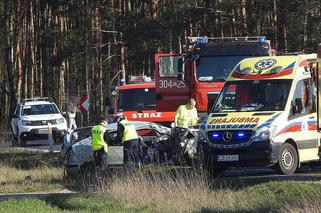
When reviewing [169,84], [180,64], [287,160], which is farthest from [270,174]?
[169,84]

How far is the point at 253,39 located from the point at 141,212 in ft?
33.2

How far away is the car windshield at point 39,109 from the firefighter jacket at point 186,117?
586 inches

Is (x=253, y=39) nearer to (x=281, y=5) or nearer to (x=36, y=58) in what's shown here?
(x=281, y=5)

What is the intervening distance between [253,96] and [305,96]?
1.16 metres

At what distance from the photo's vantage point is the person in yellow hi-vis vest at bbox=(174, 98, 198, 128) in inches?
771

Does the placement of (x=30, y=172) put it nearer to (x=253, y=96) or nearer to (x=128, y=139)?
(x=128, y=139)

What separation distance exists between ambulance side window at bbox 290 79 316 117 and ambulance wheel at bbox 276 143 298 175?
767 millimetres

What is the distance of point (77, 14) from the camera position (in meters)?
49.9

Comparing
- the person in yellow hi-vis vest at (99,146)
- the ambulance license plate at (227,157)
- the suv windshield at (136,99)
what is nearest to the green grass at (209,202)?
the ambulance license plate at (227,157)

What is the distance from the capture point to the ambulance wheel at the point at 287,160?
15258 millimetres

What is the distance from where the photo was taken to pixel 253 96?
16047 mm

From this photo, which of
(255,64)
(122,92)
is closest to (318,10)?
(122,92)

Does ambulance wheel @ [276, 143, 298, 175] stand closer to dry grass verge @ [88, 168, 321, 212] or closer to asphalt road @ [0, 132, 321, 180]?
asphalt road @ [0, 132, 321, 180]

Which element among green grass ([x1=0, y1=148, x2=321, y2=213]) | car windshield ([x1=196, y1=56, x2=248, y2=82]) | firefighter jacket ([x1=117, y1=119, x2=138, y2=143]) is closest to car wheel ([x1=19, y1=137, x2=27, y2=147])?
car windshield ([x1=196, y1=56, x2=248, y2=82])
